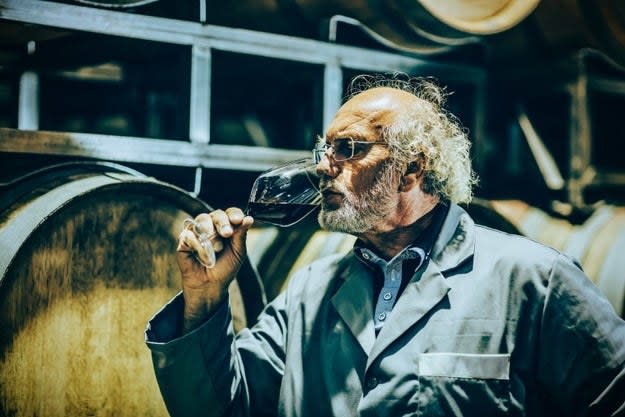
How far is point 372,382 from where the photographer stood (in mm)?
1946

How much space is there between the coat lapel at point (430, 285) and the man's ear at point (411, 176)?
16cm

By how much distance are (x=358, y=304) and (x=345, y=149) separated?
0.46m

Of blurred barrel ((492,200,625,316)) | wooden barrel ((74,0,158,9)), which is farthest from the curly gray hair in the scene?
wooden barrel ((74,0,158,9))

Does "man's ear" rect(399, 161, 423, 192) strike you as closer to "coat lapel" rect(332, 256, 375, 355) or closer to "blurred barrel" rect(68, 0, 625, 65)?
"coat lapel" rect(332, 256, 375, 355)

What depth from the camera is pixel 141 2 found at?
2.55 m

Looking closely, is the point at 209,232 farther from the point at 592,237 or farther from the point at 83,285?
the point at 592,237

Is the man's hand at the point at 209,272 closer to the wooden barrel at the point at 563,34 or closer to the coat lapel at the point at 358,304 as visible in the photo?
the coat lapel at the point at 358,304

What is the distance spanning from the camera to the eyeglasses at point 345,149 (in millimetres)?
2131

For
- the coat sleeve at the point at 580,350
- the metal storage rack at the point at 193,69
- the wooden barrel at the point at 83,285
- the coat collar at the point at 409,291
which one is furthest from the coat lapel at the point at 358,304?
the metal storage rack at the point at 193,69

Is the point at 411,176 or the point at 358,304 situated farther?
the point at 411,176

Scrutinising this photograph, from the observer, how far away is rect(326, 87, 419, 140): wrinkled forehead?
2.14m

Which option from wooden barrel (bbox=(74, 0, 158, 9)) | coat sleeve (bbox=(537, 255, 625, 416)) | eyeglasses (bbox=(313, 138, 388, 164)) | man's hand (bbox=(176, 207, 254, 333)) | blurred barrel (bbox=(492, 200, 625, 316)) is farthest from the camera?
blurred barrel (bbox=(492, 200, 625, 316))

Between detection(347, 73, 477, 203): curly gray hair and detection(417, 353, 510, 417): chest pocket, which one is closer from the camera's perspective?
detection(417, 353, 510, 417): chest pocket

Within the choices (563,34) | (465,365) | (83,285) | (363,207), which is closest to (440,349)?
(465,365)
